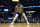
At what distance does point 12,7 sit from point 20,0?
2.33 ft

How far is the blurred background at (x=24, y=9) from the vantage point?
5.11 meters

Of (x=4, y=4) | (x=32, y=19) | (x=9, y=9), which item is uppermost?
(x=4, y=4)

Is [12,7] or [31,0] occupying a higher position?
[31,0]

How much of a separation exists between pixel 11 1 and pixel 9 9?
21.8 inches

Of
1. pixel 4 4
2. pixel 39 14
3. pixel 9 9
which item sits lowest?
pixel 39 14

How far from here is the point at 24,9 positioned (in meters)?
5.11

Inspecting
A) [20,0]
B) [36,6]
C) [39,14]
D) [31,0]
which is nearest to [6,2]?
[20,0]

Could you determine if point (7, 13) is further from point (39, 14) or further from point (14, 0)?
point (39, 14)

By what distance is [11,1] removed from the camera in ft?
16.9

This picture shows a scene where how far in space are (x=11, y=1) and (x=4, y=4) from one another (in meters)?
0.51

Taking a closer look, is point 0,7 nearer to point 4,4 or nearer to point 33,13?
point 4,4

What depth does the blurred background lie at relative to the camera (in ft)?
16.8

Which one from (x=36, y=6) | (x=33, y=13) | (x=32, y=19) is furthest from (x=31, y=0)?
→ (x=32, y=19)

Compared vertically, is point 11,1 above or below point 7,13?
above
